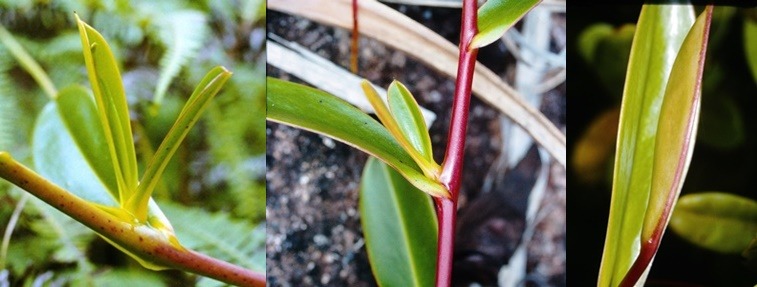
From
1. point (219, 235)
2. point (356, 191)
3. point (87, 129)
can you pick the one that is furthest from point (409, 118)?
point (87, 129)

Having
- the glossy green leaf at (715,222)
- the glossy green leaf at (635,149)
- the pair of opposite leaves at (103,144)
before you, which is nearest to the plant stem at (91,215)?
the pair of opposite leaves at (103,144)

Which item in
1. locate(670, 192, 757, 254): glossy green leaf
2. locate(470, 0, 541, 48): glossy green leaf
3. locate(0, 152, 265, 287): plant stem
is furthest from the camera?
locate(670, 192, 757, 254): glossy green leaf

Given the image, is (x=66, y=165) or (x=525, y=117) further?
(x=525, y=117)

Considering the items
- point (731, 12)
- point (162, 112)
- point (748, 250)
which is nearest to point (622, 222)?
point (748, 250)

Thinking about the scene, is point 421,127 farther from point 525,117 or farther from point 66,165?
point 66,165

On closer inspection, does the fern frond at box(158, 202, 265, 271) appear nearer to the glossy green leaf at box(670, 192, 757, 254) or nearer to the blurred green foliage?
the blurred green foliage

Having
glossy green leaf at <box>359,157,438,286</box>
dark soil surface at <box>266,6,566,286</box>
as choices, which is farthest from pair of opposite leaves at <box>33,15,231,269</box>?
Answer: glossy green leaf at <box>359,157,438,286</box>

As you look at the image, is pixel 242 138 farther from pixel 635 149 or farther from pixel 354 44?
pixel 635 149
